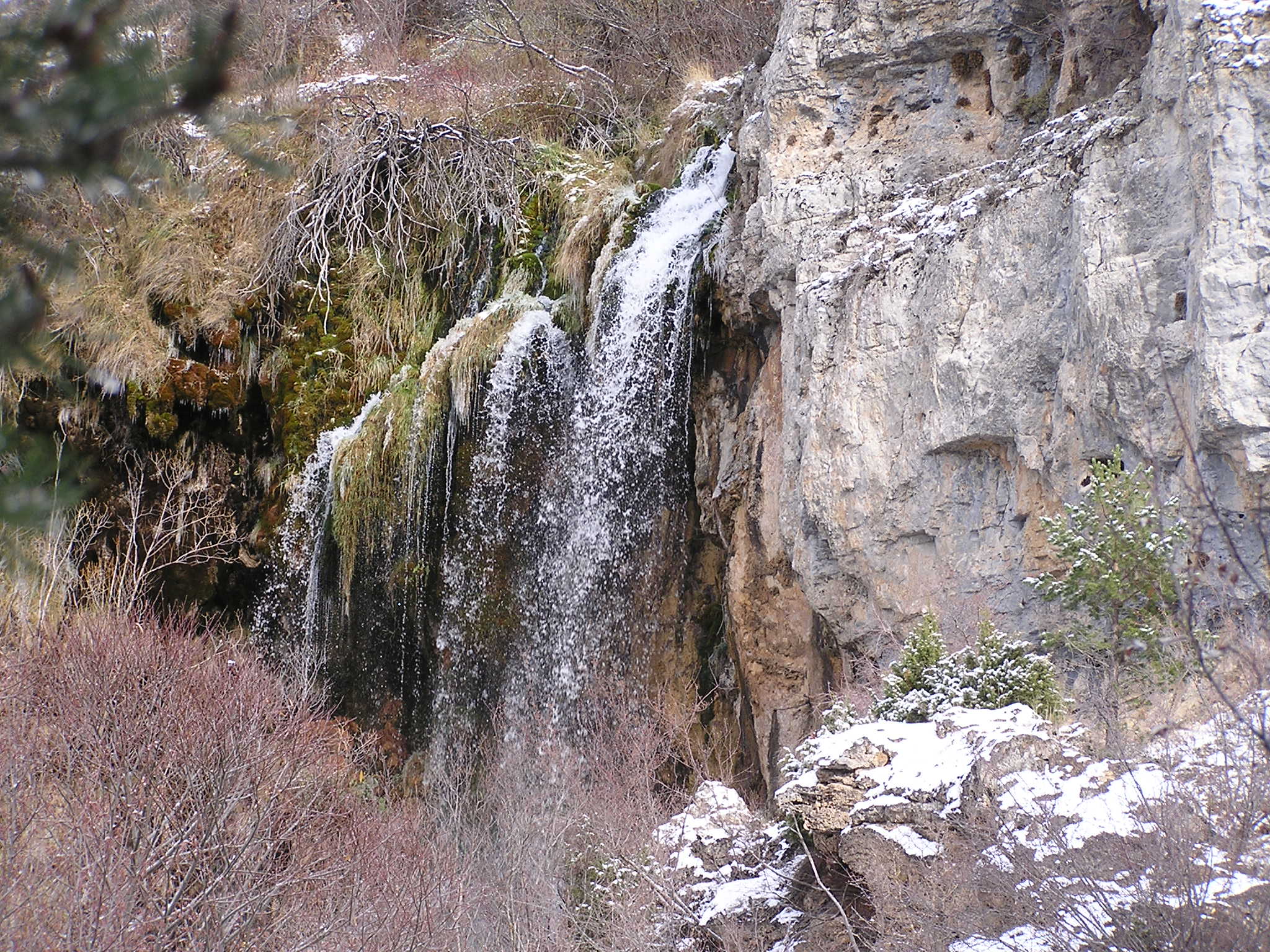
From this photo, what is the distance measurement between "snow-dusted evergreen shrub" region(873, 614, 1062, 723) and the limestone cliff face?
1.19 m

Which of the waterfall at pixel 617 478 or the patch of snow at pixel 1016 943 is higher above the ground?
the waterfall at pixel 617 478

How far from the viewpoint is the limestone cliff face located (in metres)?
7.19

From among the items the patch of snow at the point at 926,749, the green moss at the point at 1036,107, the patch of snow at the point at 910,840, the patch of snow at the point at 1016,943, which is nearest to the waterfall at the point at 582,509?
the green moss at the point at 1036,107

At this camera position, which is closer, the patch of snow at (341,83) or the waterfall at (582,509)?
the waterfall at (582,509)

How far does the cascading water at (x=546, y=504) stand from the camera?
1246 centimetres

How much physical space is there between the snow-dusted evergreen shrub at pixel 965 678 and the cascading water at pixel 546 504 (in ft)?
16.7

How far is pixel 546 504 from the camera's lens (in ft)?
42.1

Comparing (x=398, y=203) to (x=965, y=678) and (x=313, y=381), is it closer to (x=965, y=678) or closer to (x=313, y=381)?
(x=313, y=381)

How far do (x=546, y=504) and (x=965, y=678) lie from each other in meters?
6.33

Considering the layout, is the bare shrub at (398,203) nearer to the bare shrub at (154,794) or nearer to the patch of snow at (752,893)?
the bare shrub at (154,794)

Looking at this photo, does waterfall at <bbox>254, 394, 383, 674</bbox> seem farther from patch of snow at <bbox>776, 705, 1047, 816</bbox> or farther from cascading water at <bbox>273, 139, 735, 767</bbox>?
patch of snow at <bbox>776, 705, 1047, 816</bbox>

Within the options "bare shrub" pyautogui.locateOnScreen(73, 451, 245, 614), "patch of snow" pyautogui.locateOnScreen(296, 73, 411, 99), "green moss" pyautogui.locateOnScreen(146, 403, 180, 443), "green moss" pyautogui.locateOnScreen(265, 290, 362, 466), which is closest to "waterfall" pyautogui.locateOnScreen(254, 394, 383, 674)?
"green moss" pyautogui.locateOnScreen(265, 290, 362, 466)

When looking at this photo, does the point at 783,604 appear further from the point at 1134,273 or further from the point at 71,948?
the point at 71,948

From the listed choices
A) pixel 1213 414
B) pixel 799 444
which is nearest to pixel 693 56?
pixel 799 444
